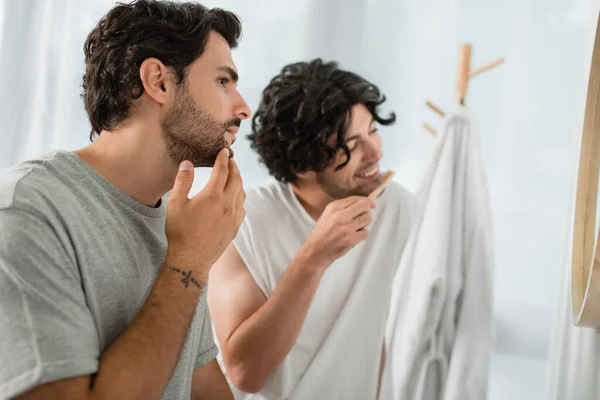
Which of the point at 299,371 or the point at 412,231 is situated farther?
the point at 412,231

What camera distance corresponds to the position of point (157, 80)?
2.71 feet

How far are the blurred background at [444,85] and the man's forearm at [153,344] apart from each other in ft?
2.07

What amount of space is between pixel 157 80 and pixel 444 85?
74cm

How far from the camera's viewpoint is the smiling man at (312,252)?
1.07 m

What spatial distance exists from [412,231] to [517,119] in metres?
0.37

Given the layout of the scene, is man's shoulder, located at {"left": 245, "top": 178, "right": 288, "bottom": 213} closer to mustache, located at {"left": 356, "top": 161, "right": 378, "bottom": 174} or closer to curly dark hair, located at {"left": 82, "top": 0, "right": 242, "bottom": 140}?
mustache, located at {"left": 356, "top": 161, "right": 378, "bottom": 174}

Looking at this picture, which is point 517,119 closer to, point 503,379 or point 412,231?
point 412,231

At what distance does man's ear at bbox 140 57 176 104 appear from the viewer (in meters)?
0.82

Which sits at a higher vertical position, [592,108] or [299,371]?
[592,108]

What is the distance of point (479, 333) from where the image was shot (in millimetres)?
1127

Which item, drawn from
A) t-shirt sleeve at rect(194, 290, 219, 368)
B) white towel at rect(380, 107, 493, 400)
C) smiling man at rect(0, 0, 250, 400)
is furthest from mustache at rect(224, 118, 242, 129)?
white towel at rect(380, 107, 493, 400)

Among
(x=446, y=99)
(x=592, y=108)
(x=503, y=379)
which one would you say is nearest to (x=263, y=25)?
(x=446, y=99)

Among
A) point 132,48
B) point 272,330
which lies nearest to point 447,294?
point 272,330

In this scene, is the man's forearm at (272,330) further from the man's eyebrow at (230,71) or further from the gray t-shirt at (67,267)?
the man's eyebrow at (230,71)
